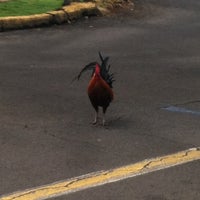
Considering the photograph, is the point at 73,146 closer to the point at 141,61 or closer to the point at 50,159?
the point at 50,159

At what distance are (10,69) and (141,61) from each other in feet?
7.16

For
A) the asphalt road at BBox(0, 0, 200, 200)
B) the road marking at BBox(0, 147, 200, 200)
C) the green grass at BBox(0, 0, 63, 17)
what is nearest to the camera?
the road marking at BBox(0, 147, 200, 200)

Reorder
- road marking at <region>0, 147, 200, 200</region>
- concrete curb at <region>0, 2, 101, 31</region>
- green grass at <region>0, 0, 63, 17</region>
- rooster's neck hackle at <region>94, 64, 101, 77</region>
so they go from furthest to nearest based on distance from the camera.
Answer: green grass at <region>0, 0, 63, 17</region> → concrete curb at <region>0, 2, 101, 31</region> → rooster's neck hackle at <region>94, 64, 101, 77</region> → road marking at <region>0, 147, 200, 200</region>

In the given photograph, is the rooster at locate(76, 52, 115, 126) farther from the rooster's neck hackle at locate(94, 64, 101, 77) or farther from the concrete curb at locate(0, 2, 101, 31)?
the concrete curb at locate(0, 2, 101, 31)

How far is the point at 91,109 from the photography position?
7938 mm

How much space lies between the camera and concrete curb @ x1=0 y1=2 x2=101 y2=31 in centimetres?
1296

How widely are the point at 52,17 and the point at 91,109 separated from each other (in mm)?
6046

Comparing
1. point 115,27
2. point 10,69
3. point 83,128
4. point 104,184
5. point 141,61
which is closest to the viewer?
point 104,184

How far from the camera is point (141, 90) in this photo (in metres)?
8.99

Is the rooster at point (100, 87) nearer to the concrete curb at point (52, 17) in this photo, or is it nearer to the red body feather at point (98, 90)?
the red body feather at point (98, 90)

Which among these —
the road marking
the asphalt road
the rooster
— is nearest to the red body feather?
the rooster

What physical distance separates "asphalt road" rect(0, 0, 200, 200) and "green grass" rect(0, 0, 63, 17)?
3.27ft

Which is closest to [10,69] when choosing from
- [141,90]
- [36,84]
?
[36,84]

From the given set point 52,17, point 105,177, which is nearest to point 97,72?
point 105,177
